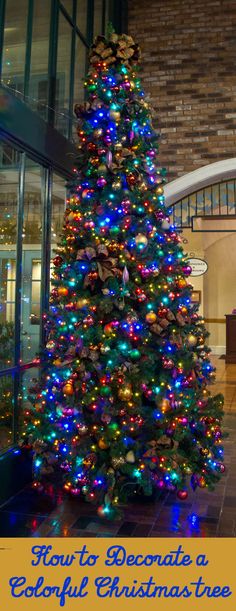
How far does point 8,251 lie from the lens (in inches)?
157

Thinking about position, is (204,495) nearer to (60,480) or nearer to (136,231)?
(60,480)

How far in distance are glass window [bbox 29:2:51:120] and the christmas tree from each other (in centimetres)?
89

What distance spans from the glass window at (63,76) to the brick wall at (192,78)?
154 centimetres

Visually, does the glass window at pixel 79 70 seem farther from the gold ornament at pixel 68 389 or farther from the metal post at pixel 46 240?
the gold ornament at pixel 68 389

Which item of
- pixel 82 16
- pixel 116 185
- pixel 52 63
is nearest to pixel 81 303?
pixel 116 185

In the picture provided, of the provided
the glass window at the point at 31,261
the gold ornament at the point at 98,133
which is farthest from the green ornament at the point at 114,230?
the glass window at the point at 31,261

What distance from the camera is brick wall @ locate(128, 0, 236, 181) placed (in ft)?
19.6

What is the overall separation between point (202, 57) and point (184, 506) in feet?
17.2

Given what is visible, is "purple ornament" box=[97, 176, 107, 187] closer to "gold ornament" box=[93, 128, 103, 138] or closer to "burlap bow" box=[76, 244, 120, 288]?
"gold ornament" box=[93, 128, 103, 138]

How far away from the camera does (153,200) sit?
3.50m

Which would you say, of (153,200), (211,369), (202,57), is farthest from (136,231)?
(202,57)

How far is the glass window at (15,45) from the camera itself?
3.75 m

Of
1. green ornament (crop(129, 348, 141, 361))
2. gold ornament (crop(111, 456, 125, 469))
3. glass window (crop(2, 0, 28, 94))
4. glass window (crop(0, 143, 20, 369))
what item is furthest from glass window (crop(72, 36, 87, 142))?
gold ornament (crop(111, 456, 125, 469))

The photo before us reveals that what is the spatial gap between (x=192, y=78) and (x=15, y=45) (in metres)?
2.91
